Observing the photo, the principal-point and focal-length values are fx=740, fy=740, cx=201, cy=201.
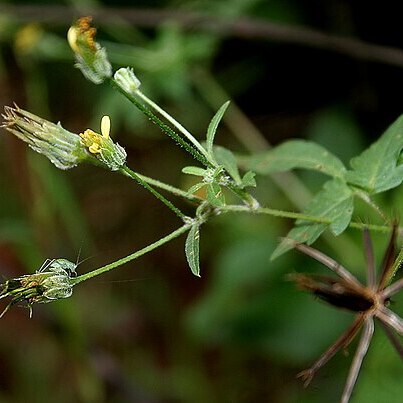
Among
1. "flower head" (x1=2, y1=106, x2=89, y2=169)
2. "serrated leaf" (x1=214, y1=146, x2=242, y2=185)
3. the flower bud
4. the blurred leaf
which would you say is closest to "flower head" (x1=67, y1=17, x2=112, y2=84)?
the flower bud

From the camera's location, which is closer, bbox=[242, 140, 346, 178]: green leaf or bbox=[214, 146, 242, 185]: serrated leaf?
bbox=[214, 146, 242, 185]: serrated leaf

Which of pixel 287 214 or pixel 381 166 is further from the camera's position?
pixel 381 166

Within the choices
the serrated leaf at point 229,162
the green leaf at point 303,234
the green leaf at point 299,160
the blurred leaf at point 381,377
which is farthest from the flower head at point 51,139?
the blurred leaf at point 381,377

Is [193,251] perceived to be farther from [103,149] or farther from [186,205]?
[186,205]

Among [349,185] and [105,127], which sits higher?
[105,127]

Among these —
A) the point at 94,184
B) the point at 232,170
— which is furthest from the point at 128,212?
the point at 232,170

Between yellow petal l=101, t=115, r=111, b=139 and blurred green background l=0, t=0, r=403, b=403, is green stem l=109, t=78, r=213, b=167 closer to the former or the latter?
yellow petal l=101, t=115, r=111, b=139

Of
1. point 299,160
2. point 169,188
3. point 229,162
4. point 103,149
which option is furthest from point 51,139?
point 299,160
